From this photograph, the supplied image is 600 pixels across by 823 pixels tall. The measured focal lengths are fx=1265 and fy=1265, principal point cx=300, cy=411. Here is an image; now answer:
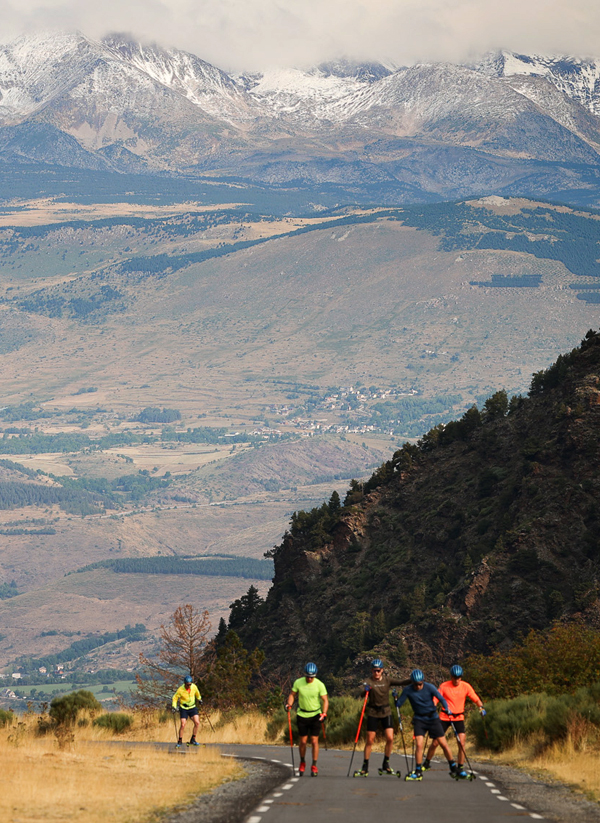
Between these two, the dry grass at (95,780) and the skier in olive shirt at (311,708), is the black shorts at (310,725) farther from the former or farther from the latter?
the dry grass at (95,780)

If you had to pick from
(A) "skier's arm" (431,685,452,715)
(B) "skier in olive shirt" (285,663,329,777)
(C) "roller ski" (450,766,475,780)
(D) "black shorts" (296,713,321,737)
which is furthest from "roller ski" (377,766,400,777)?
(A) "skier's arm" (431,685,452,715)

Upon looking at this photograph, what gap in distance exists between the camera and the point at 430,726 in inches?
1283

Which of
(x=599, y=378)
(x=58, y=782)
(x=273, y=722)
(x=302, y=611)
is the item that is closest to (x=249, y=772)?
(x=58, y=782)

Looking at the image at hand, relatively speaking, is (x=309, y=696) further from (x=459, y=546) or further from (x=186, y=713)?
(x=459, y=546)

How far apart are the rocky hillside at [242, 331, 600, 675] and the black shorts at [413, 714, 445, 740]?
34.7 meters

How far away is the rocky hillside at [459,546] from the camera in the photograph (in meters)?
74.1

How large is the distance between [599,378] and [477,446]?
1648 centimetres

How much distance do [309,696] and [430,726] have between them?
3.23 m

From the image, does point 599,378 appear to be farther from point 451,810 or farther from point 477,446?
point 451,810

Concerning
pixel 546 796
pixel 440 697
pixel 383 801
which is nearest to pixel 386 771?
pixel 440 697

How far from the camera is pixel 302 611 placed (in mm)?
97938

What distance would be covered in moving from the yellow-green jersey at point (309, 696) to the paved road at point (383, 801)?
1.68 m

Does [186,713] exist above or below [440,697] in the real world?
below

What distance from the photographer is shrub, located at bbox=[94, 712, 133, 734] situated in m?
50.6
